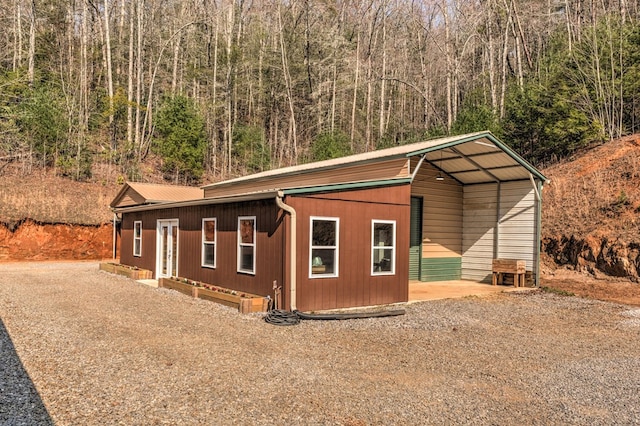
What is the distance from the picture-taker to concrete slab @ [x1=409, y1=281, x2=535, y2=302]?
11.1 metres

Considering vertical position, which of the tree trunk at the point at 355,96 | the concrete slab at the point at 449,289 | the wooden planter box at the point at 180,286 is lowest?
the concrete slab at the point at 449,289

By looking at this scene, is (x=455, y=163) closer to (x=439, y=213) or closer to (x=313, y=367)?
(x=439, y=213)

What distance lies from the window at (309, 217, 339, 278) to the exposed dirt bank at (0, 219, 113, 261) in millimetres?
15640

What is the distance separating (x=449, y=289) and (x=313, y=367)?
7.89m

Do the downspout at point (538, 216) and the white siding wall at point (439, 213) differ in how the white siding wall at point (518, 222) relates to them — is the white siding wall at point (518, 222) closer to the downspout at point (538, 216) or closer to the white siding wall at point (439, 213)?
the downspout at point (538, 216)

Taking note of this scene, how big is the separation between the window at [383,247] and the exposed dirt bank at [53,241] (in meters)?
15.9

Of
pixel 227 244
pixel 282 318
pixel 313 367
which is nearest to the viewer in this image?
pixel 313 367

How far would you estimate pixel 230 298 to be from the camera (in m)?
9.31

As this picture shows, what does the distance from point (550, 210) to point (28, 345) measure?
16.5 metres

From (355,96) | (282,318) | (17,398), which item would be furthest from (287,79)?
(17,398)

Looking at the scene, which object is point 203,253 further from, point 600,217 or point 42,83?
point 42,83

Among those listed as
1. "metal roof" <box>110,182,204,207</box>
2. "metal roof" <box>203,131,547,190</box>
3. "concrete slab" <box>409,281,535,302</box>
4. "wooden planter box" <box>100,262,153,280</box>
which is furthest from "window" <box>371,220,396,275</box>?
"metal roof" <box>110,182,204,207</box>


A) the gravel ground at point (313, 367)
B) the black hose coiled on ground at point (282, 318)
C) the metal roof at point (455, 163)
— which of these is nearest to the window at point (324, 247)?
the metal roof at point (455, 163)

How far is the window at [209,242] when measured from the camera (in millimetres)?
11133
